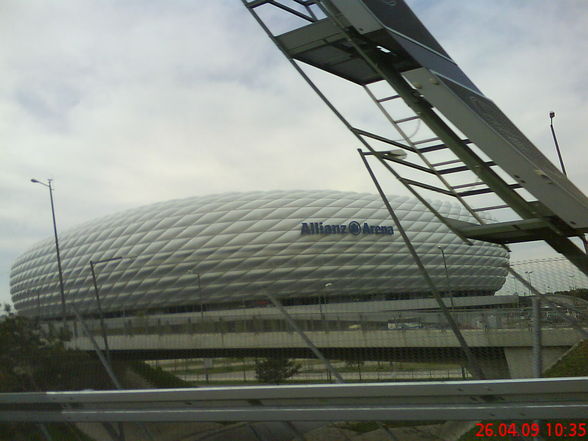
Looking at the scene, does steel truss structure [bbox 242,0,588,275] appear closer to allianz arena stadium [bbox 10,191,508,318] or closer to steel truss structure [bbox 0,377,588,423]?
steel truss structure [bbox 0,377,588,423]

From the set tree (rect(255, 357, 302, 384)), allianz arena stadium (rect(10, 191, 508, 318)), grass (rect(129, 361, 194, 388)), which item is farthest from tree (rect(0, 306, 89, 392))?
allianz arena stadium (rect(10, 191, 508, 318))

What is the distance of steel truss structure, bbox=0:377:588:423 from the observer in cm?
264

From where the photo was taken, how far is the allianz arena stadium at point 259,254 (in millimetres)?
47531

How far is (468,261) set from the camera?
140ft

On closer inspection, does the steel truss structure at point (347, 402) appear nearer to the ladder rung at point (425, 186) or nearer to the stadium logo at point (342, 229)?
the ladder rung at point (425, 186)

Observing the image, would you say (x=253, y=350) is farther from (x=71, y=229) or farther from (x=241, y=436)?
(x=71, y=229)

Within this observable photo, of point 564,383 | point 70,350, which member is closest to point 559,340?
point 564,383

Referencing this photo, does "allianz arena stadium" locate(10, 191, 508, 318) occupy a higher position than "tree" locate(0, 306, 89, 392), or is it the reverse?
"allianz arena stadium" locate(10, 191, 508, 318)

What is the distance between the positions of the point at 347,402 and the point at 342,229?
47078 mm

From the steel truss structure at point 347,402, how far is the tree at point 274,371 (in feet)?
3.11
